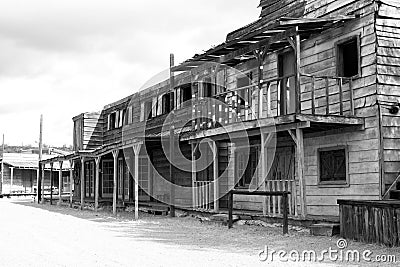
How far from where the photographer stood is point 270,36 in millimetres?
13562

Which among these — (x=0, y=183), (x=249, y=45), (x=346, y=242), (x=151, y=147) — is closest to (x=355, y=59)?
(x=249, y=45)

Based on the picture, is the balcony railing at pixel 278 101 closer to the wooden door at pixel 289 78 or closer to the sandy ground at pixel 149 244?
the wooden door at pixel 289 78

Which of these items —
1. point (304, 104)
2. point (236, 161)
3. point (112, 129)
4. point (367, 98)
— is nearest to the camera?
point (367, 98)

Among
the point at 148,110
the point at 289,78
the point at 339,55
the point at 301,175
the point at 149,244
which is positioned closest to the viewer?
the point at 149,244

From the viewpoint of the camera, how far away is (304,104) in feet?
48.2

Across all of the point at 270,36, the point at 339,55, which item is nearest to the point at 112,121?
the point at 270,36

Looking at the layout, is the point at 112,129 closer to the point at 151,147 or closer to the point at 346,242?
the point at 151,147

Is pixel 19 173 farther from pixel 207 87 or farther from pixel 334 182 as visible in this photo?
pixel 334 182

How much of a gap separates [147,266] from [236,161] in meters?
9.84

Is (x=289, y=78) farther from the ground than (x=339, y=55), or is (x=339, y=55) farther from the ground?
(x=339, y=55)

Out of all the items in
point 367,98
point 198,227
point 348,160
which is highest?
point 367,98

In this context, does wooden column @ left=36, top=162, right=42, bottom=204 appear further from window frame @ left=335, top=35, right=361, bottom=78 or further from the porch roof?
window frame @ left=335, top=35, right=361, bottom=78

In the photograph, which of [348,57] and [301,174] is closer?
[301,174]

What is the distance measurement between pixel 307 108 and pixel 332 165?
1692 millimetres
